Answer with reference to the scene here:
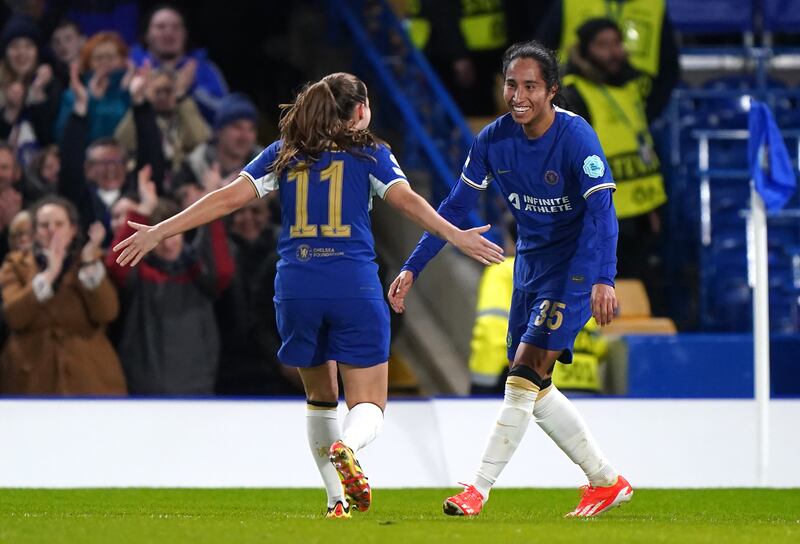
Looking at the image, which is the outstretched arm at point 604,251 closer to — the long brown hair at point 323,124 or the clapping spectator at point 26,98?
the long brown hair at point 323,124

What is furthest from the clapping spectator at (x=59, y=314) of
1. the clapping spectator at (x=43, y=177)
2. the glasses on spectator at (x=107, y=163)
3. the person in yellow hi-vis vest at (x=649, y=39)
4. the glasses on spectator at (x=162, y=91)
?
the person in yellow hi-vis vest at (x=649, y=39)

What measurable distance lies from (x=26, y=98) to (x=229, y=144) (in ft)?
5.29

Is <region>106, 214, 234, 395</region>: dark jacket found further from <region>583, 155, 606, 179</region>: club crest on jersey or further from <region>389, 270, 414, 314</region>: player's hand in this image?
<region>583, 155, 606, 179</region>: club crest on jersey

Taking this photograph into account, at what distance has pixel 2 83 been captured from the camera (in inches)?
493

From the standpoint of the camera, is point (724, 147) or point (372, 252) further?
point (724, 147)

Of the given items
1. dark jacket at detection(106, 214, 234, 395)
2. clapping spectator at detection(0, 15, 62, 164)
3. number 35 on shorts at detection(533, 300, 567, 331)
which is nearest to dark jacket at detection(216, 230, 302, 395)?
dark jacket at detection(106, 214, 234, 395)

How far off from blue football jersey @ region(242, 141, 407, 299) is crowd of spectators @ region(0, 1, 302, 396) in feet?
14.8

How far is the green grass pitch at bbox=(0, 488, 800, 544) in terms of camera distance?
19.9 feet

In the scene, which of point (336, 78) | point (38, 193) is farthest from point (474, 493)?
point (38, 193)

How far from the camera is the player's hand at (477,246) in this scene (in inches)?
261

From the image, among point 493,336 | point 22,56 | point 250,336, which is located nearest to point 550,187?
point 493,336

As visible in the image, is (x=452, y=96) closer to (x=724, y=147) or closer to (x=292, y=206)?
(x=724, y=147)

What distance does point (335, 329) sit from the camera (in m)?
6.92

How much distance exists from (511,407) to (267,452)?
3.28 m
